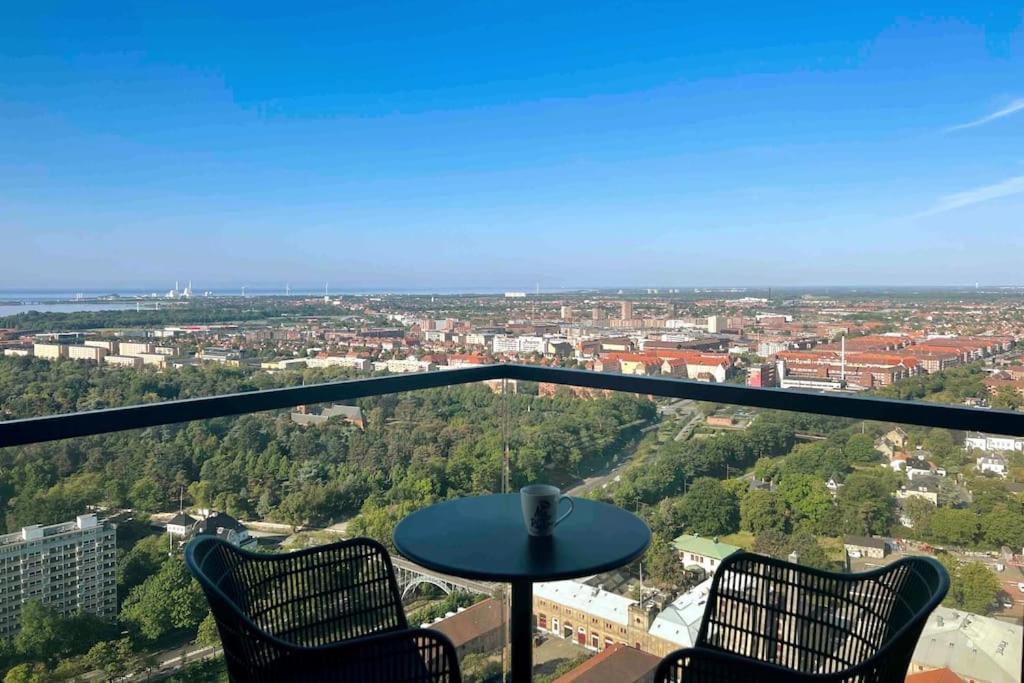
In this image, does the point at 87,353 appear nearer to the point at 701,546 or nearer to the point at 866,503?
the point at 701,546

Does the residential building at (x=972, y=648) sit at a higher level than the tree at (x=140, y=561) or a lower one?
lower

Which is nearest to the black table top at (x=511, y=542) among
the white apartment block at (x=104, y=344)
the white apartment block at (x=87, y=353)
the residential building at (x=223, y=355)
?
the residential building at (x=223, y=355)

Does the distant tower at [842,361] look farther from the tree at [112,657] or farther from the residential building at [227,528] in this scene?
the tree at [112,657]

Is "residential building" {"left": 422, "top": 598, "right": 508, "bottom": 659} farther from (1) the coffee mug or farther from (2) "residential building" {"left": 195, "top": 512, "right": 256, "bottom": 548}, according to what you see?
(1) the coffee mug

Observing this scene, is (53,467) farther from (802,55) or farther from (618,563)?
(802,55)

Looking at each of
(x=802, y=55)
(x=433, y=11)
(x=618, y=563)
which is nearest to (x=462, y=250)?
(x=433, y=11)

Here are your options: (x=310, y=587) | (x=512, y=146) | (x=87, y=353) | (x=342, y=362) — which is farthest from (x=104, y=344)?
(x=512, y=146)
